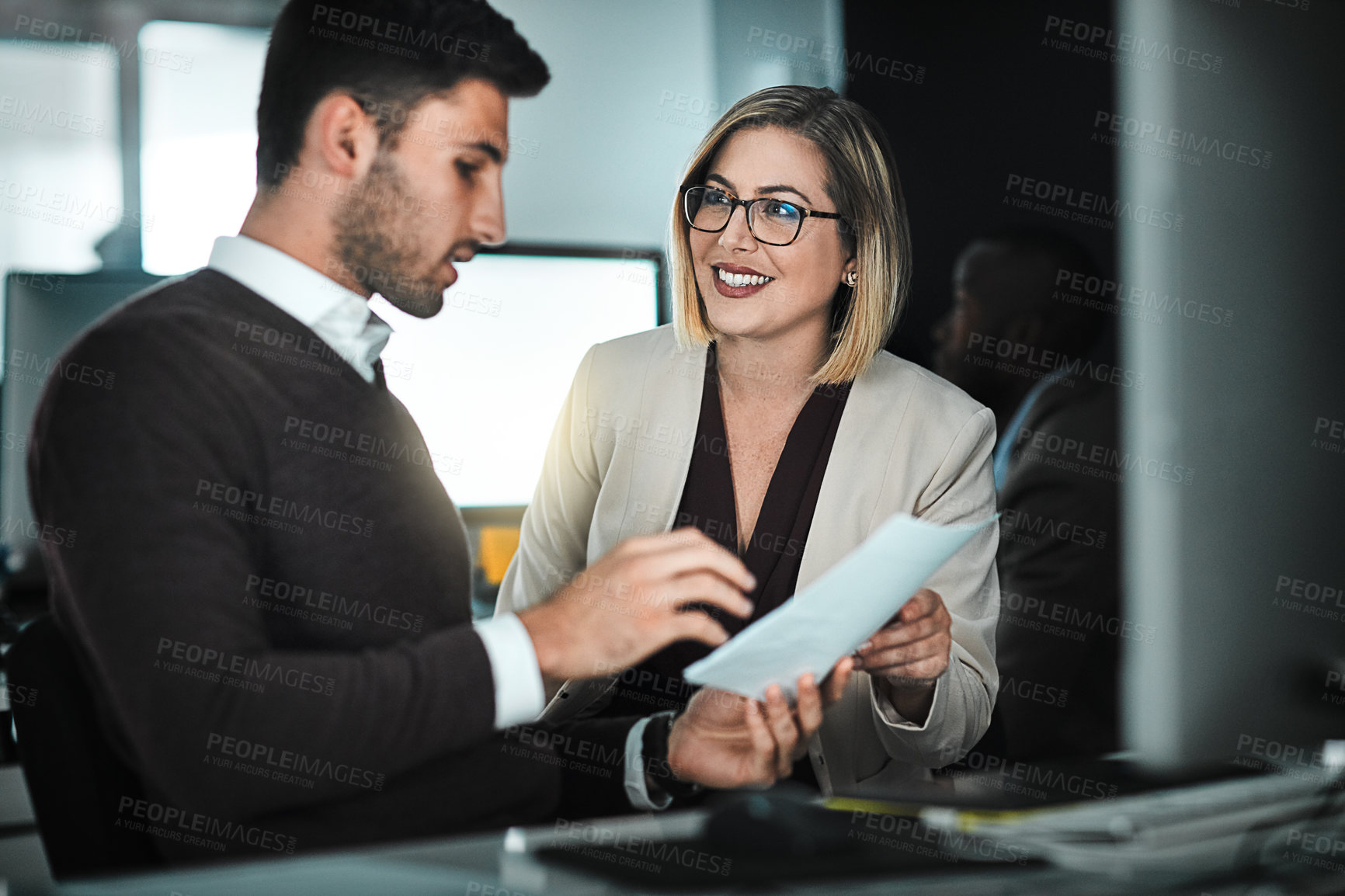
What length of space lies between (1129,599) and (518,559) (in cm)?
178

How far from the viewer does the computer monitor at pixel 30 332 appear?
1718 mm

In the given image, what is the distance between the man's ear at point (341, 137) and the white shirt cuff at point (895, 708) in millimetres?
961

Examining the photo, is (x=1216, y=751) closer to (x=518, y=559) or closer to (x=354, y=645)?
(x=518, y=559)

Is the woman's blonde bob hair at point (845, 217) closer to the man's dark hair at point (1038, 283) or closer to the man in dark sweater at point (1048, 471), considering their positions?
the man in dark sweater at point (1048, 471)

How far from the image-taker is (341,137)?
1.11m

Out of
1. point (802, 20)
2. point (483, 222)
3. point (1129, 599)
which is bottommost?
point (1129, 599)

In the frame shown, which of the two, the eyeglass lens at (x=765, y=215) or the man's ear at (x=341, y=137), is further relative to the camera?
the eyeglass lens at (x=765, y=215)

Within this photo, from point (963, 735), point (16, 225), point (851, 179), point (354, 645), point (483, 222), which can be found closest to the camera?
point (354, 645)

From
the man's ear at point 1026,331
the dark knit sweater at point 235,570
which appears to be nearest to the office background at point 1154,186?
the man's ear at point 1026,331

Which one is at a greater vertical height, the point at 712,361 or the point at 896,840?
the point at 712,361

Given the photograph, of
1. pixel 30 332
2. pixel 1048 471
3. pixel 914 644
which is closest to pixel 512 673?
pixel 914 644

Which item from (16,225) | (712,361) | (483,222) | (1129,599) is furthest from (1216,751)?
(16,225)

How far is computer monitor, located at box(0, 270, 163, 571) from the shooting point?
Result: 5.64ft

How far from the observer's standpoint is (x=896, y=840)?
81 cm
